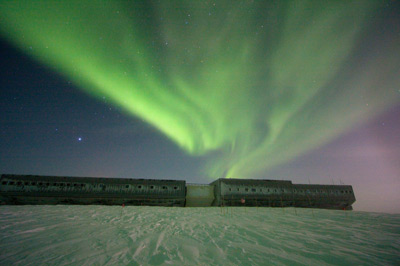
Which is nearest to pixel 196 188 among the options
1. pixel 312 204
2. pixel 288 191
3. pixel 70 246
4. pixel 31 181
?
pixel 288 191

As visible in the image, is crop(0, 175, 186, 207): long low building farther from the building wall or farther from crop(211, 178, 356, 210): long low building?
crop(211, 178, 356, 210): long low building

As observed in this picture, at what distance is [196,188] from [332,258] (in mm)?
27494

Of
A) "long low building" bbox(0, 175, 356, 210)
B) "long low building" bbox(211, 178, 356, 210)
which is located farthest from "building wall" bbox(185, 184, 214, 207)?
"long low building" bbox(211, 178, 356, 210)

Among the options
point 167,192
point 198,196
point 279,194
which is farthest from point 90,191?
point 279,194

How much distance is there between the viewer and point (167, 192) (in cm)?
2856

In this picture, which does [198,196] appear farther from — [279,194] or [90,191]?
[90,191]

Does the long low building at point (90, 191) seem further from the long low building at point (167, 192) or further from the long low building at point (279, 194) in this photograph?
the long low building at point (279, 194)

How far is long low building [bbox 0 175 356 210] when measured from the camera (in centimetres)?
2569

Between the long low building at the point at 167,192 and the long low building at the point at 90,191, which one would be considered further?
the long low building at the point at 167,192

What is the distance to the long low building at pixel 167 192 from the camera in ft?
84.3

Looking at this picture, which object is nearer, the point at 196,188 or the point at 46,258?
the point at 46,258

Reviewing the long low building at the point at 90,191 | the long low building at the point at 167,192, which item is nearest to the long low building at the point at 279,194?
the long low building at the point at 167,192

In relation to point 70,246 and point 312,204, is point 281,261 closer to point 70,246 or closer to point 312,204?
point 70,246

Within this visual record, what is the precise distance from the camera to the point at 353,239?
20.4 ft
